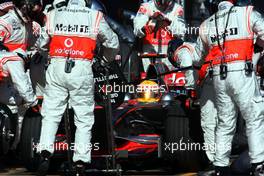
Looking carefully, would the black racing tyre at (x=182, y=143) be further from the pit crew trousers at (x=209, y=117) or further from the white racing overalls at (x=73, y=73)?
the white racing overalls at (x=73, y=73)

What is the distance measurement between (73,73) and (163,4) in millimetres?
4270

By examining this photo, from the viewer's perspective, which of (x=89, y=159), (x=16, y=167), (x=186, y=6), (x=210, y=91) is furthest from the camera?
(x=186, y=6)

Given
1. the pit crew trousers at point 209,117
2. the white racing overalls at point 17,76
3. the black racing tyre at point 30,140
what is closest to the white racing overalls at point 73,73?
the black racing tyre at point 30,140

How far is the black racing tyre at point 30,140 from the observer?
10211mm

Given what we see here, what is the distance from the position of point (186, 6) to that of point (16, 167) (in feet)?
19.7

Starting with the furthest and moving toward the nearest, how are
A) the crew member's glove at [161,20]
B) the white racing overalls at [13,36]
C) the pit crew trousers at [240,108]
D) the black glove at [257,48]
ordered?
the crew member's glove at [161,20] < the white racing overalls at [13,36] < the black glove at [257,48] < the pit crew trousers at [240,108]

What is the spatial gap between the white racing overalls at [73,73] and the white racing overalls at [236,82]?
1.38 meters

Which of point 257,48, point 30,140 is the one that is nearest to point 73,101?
point 30,140

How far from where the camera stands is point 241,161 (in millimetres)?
9648

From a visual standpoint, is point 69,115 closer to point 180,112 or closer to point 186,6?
point 180,112

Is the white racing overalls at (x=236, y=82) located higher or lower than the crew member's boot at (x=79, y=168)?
higher

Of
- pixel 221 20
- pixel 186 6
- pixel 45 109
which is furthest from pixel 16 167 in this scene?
pixel 186 6

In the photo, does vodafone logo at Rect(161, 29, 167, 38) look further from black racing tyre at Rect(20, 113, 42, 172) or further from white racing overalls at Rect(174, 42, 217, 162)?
black racing tyre at Rect(20, 113, 42, 172)

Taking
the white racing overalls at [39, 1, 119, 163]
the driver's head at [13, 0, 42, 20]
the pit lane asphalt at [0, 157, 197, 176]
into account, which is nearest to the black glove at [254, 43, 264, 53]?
the pit lane asphalt at [0, 157, 197, 176]
